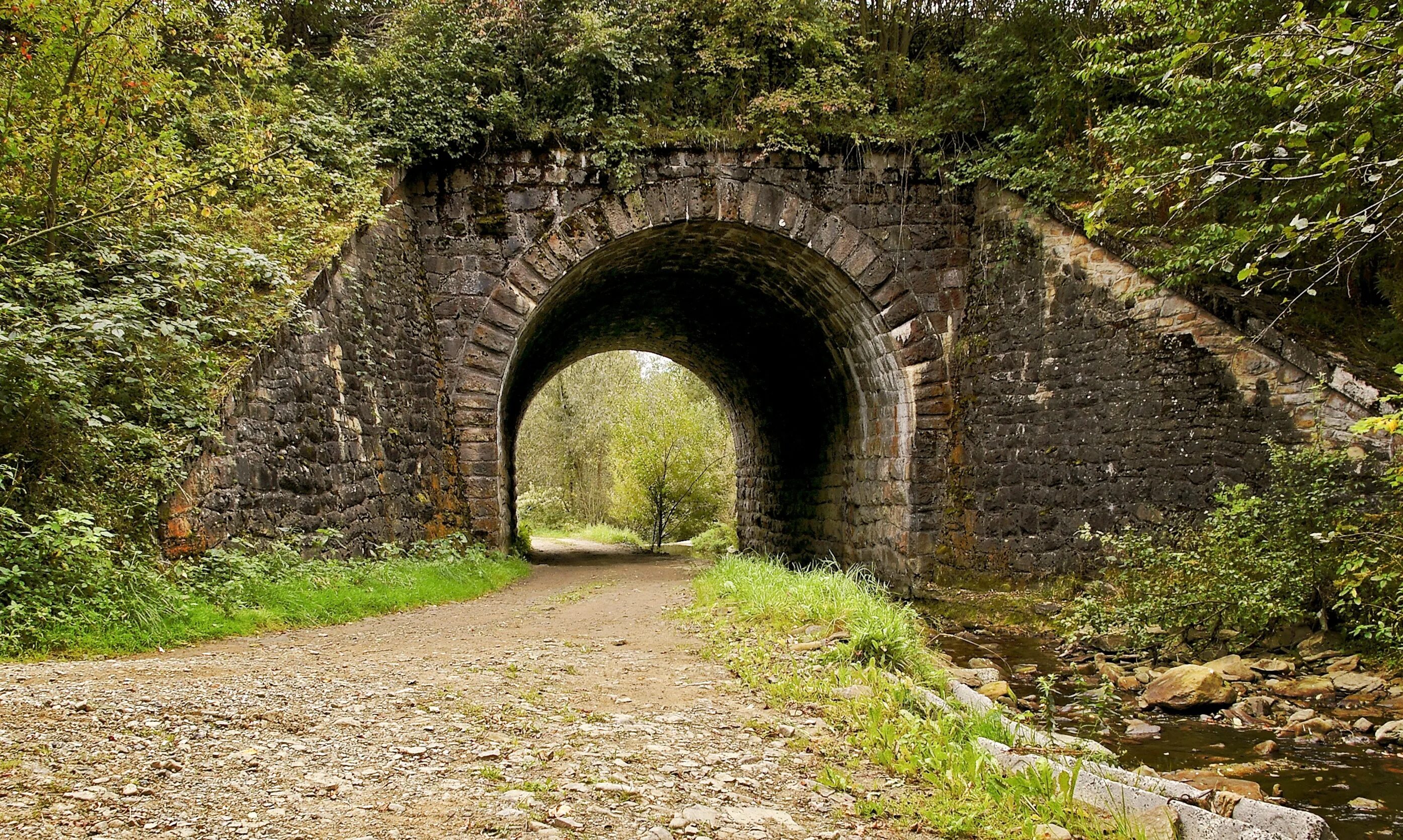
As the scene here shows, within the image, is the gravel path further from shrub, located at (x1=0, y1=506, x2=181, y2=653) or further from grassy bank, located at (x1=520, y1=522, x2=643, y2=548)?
grassy bank, located at (x1=520, y1=522, x2=643, y2=548)

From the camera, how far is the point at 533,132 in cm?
1077

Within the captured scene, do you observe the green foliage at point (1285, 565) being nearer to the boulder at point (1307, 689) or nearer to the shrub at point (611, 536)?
the boulder at point (1307, 689)

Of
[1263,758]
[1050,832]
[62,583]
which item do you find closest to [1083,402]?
[1263,758]

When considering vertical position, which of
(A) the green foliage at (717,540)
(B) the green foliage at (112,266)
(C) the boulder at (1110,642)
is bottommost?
(A) the green foliage at (717,540)

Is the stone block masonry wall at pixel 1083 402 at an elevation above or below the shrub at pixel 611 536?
above

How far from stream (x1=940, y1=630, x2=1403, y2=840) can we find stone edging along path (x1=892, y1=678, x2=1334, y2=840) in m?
0.54

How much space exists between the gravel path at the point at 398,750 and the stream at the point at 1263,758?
1733mm

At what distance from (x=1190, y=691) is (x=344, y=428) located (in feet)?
26.6

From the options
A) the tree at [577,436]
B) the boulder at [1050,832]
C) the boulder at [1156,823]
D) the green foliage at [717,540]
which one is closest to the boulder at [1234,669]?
the boulder at [1156,823]

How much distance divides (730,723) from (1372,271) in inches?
341

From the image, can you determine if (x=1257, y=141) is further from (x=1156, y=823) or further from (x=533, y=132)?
(x=533, y=132)

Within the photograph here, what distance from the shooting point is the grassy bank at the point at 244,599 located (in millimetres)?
4750

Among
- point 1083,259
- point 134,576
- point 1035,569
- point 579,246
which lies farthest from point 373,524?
point 1083,259

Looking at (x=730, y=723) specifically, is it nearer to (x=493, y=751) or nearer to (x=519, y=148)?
(x=493, y=751)
